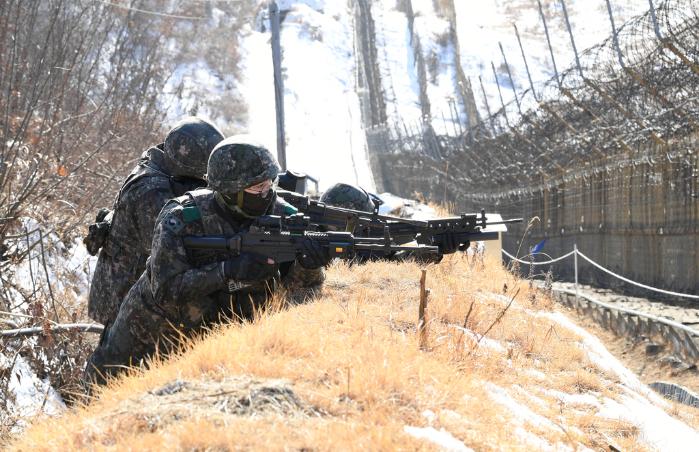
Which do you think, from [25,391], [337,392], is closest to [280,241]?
[337,392]

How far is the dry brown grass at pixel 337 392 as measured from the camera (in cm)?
303

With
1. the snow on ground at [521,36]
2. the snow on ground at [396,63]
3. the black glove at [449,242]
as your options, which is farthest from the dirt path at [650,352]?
the snow on ground at [521,36]

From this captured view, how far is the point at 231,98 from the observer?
4528cm

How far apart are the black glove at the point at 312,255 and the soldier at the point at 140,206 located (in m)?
1.30

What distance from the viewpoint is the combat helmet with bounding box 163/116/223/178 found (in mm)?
5648

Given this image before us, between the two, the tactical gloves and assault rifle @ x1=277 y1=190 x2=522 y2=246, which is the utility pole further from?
the tactical gloves

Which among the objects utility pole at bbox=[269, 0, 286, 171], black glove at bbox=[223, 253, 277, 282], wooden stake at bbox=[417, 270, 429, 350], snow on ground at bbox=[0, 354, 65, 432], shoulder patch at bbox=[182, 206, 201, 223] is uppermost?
utility pole at bbox=[269, 0, 286, 171]

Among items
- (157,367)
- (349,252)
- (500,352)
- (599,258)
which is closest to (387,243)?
(349,252)

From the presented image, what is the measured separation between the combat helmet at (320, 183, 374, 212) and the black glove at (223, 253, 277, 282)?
12.5 feet

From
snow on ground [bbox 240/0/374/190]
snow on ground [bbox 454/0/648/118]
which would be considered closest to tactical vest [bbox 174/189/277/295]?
snow on ground [bbox 240/0/374/190]

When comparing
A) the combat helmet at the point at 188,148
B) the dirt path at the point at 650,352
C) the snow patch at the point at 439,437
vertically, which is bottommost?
the dirt path at the point at 650,352

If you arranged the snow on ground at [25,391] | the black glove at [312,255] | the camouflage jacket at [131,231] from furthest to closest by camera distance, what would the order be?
the snow on ground at [25,391], the camouflage jacket at [131,231], the black glove at [312,255]

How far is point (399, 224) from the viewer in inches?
266

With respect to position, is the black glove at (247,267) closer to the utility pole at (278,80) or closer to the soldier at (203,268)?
the soldier at (203,268)
